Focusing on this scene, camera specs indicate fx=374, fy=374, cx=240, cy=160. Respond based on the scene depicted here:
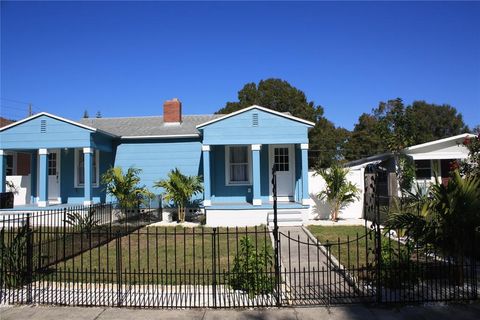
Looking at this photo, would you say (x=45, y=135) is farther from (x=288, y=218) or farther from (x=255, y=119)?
(x=288, y=218)

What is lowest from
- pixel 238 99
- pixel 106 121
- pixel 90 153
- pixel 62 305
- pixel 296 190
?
pixel 62 305

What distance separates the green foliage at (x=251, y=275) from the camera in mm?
6402

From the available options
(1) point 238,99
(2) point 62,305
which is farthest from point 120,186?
(1) point 238,99

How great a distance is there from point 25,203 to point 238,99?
32.8m

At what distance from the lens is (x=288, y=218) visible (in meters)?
14.4

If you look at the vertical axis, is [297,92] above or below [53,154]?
above

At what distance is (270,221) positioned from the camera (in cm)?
1429

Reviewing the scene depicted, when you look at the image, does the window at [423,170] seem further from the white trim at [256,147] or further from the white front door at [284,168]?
the white trim at [256,147]

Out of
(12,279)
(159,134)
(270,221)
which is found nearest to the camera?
(12,279)

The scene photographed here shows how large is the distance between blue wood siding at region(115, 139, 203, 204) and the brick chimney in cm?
256

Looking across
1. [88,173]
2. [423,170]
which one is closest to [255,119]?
[88,173]

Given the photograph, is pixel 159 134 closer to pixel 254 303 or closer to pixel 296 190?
pixel 296 190

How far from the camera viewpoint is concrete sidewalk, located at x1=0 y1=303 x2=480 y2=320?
5582 millimetres

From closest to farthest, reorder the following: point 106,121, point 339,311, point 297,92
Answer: point 339,311 → point 106,121 → point 297,92
